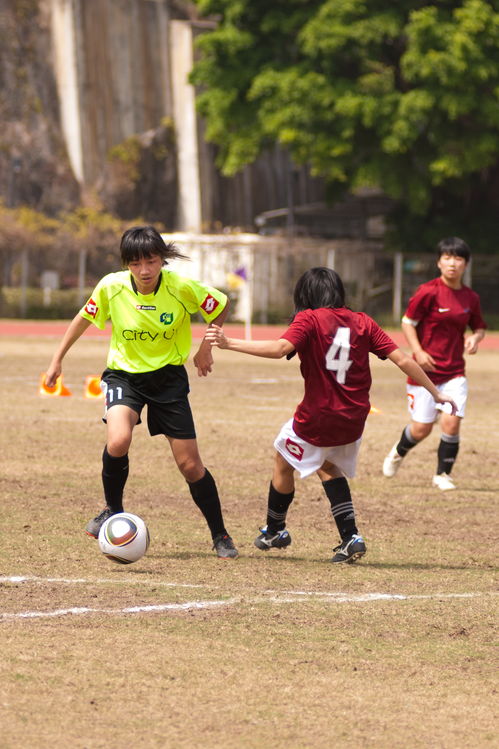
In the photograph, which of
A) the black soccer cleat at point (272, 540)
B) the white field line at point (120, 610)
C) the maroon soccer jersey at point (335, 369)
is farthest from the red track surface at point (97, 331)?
the white field line at point (120, 610)

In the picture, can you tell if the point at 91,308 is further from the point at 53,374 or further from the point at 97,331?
the point at 97,331

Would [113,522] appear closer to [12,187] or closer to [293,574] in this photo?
[293,574]

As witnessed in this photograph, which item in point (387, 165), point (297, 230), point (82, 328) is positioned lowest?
point (297, 230)

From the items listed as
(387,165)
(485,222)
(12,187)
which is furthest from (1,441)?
(12,187)

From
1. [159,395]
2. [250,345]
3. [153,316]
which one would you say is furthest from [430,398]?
[250,345]

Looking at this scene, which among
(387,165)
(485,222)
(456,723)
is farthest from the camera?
(485,222)

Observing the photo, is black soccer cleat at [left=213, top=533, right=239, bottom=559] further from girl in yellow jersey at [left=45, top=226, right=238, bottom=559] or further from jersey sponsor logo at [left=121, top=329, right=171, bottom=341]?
jersey sponsor logo at [left=121, top=329, right=171, bottom=341]

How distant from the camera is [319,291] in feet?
24.4

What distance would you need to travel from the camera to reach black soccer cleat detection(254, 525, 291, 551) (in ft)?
25.4

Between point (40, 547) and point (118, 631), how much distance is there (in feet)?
6.42

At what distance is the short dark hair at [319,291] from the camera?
24.3ft

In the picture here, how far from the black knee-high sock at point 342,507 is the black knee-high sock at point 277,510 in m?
0.24

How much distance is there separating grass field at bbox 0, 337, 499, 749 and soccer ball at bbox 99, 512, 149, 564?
0.11 m

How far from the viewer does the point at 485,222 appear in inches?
1563
